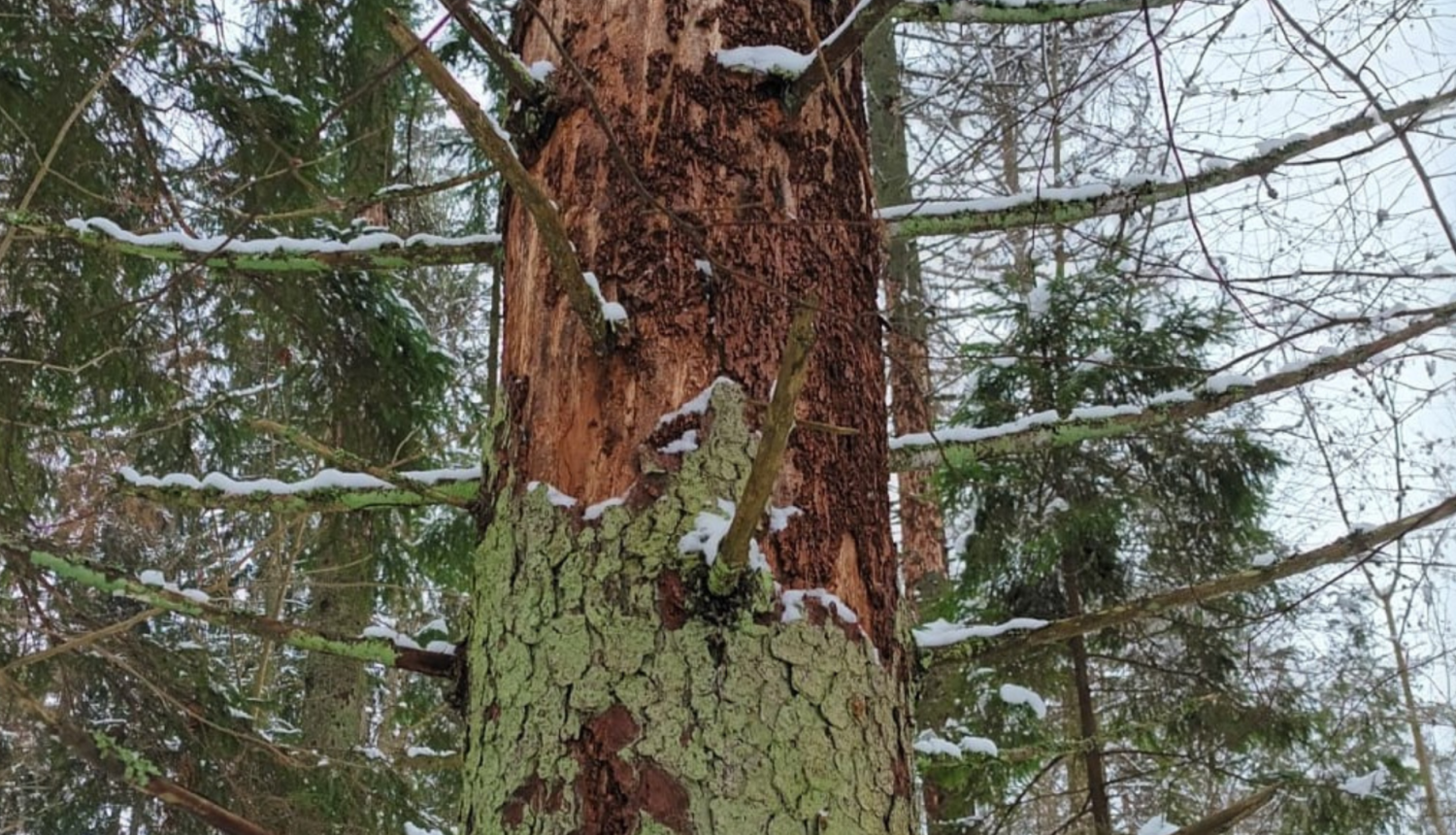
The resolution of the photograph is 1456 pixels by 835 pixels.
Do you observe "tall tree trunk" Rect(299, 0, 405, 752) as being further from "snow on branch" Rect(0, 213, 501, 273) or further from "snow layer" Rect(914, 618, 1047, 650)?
"snow layer" Rect(914, 618, 1047, 650)

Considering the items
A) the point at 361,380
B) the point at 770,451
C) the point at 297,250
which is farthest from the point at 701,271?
the point at 361,380

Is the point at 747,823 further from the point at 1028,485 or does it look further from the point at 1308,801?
the point at 1308,801

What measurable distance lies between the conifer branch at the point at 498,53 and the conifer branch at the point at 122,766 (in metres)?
0.68

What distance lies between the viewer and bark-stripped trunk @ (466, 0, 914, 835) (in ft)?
A: 3.50

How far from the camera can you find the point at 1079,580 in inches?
155

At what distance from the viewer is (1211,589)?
4.63ft

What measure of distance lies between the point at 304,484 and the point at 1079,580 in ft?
10.3

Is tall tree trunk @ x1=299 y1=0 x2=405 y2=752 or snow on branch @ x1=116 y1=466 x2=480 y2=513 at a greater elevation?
tall tree trunk @ x1=299 y1=0 x2=405 y2=752

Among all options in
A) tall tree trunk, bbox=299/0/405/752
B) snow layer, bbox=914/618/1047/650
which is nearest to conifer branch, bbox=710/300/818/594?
snow layer, bbox=914/618/1047/650

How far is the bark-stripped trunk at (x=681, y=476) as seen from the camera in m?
1.07

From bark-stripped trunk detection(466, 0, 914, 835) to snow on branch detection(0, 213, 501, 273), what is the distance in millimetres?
232

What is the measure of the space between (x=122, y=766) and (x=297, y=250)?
1.01 metres

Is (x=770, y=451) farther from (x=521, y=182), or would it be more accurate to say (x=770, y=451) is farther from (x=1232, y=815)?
(x=1232, y=815)

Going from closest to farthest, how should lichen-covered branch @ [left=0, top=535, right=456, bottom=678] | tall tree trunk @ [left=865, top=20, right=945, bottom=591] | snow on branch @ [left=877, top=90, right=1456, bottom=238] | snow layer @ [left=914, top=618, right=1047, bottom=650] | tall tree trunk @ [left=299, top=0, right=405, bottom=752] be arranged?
lichen-covered branch @ [left=0, top=535, right=456, bottom=678]
snow layer @ [left=914, top=618, right=1047, bottom=650]
snow on branch @ [left=877, top=90, right=1456, bottom=238]
tall tree trunk @ [left=299, top=0, right=405, bottom=752]
tall tree trunk @ [left=865, top=20, right=945, bottom=591]
